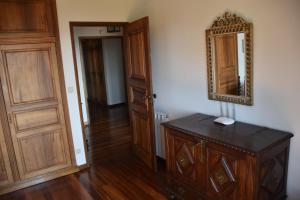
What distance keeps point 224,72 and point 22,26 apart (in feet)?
7.84

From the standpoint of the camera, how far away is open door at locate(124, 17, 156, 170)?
298 cm

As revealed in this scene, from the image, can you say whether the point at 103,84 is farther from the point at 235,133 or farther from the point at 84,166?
the point at 235,133

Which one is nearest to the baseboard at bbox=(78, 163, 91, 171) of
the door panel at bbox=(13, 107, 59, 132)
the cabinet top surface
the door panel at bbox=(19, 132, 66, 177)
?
the door panel at bbox=(19, 132, 66, 177)

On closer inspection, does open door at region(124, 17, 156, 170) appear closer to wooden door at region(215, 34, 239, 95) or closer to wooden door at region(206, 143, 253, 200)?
wooden door at region(215, 34, 239, 95)

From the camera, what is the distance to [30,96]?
9.90ft

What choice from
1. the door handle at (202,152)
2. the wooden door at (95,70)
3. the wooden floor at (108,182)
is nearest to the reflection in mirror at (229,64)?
the door handle at (202,152)

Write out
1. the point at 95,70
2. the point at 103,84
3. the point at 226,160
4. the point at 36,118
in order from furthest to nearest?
the point at 95,70
the point at 103,84
the point at 36,118
the point at 226,160

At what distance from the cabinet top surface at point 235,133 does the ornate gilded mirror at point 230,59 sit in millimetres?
261

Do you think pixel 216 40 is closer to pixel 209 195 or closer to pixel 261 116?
pixel 261 116

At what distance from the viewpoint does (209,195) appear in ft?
6.91

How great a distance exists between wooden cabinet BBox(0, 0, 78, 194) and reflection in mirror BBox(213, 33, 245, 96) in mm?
1979

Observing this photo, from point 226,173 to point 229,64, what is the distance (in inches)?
40.1

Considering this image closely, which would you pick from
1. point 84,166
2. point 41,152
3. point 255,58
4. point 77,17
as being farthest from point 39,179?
point 255,58

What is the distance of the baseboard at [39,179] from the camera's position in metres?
3.03
